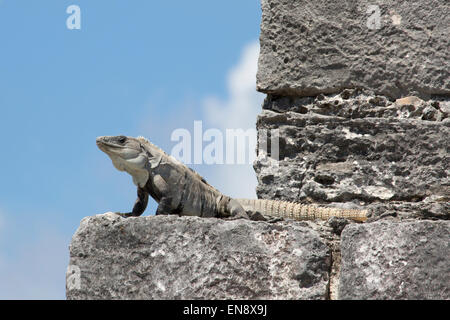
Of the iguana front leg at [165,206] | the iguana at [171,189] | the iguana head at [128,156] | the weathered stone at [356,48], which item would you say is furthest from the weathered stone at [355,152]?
the iguana head at [128,156]

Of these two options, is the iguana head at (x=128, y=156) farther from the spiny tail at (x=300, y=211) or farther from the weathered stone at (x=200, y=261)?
the spiny tail at (x=300, y=211)

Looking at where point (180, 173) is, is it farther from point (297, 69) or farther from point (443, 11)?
point (443, 11)

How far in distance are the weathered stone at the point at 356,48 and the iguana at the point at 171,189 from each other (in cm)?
89

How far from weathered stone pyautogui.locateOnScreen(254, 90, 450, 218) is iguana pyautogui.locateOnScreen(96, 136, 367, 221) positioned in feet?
0.80

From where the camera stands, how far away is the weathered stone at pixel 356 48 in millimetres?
7172

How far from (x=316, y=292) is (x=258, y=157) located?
1.46 meters

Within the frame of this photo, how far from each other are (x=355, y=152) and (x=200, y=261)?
157 cm

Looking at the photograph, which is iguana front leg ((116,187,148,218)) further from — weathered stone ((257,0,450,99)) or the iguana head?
weathered stone ((257,0,450,99))

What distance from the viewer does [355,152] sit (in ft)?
23.5

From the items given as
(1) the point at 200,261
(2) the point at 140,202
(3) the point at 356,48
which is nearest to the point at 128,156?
(2) the point at 140,202

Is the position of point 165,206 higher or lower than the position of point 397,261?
higher

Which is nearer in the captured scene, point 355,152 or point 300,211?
point 300,211

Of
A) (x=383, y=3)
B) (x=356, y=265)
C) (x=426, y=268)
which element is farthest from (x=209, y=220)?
(x=383, y=3)

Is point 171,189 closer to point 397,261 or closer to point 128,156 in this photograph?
point 128,156
